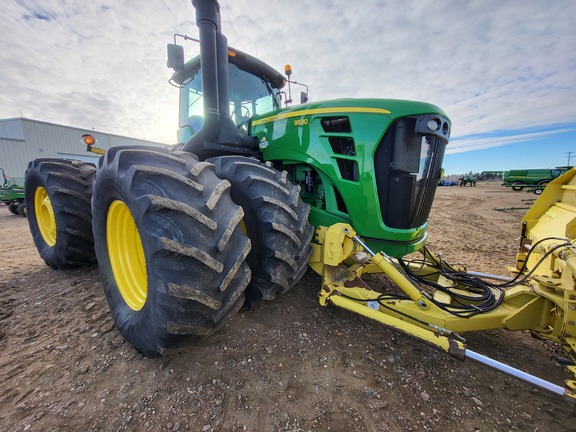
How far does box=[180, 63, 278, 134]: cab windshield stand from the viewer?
10.9 ft

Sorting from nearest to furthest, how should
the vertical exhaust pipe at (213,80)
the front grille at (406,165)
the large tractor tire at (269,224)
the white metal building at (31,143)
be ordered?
the large tractor tire at (269,224) → the front grille at (406,165) → the vertical exhaust pipe at (213,80) → the white metal building at (31,143)

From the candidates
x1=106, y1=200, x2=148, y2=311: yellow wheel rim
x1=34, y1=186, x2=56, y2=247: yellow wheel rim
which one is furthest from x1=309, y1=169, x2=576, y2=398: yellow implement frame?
x1=34, y1=186, x2=56, y2=247: yellow wheel rim

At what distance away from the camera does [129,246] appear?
2076 mm

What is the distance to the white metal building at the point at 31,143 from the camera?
64.7ft

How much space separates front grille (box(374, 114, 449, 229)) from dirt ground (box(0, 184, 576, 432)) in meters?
0.99

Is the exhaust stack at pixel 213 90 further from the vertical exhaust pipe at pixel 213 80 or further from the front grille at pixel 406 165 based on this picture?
the front grille at pixel 406 165

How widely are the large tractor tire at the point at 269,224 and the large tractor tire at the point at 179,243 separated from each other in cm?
26

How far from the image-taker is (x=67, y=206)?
2.90m

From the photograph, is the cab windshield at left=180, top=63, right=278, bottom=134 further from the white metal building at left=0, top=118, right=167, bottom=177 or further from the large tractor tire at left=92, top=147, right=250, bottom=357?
the white metal building at left=0, top=118, right=167, bottom=177

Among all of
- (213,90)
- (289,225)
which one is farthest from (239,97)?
(289,225)

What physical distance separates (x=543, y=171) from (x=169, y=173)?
109ft

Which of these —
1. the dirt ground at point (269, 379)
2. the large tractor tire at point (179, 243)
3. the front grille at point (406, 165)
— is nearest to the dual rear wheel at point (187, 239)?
the large tractor tire at point (179, 243)

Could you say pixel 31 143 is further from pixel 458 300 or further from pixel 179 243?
pixel 458 300

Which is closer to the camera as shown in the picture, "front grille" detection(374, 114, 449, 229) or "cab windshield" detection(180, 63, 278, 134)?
"front grille" detection(374, 114, 449, 229)
